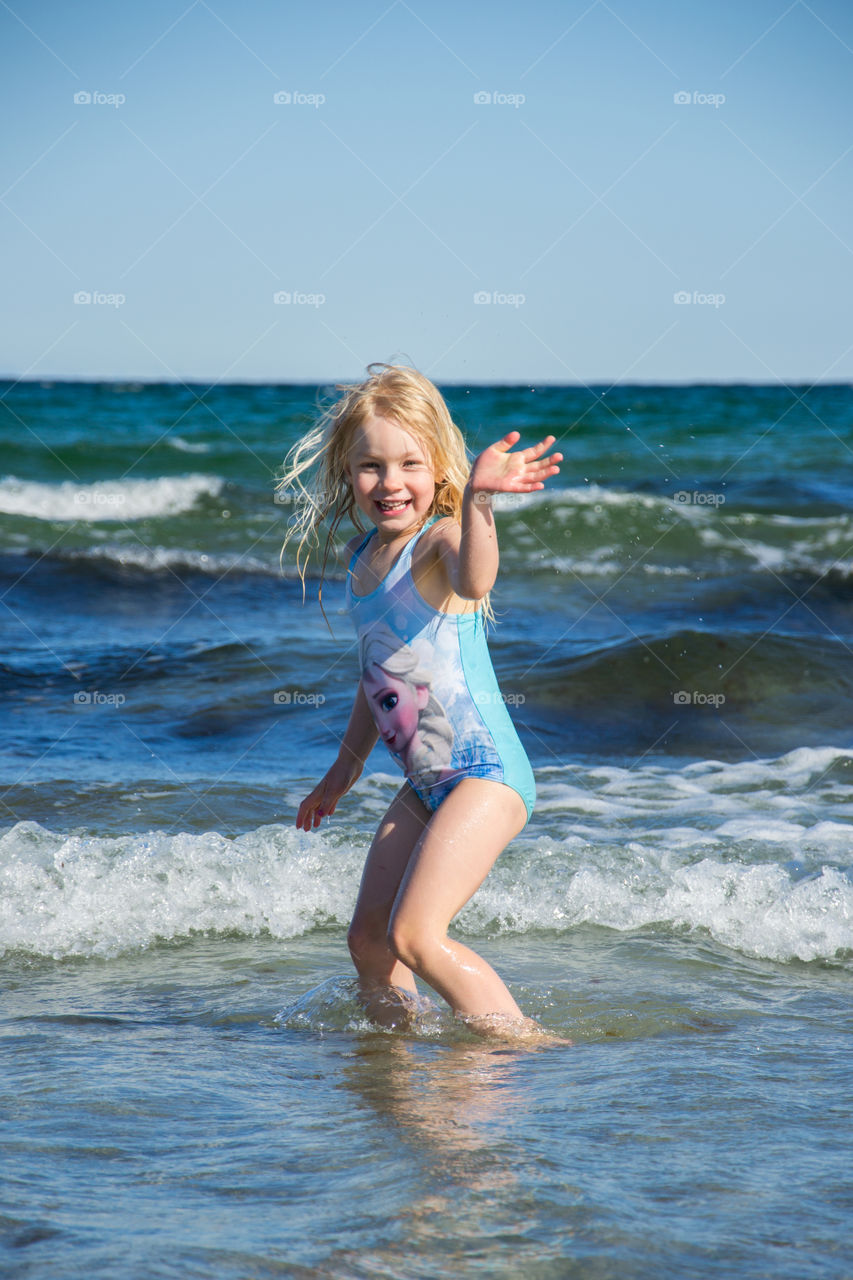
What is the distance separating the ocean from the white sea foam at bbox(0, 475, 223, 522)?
472 cm

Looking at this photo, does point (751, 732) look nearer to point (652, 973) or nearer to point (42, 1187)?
point (652, 973)

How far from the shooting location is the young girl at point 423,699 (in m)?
2.93

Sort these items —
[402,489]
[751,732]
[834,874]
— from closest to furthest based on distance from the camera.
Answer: [402,489] < [834,874] < [751,732]

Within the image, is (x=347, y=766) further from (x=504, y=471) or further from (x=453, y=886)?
(x=504, y=471)

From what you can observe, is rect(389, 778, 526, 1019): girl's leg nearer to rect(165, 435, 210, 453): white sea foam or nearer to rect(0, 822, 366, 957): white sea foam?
rect(0, 822, 366, 957): white sea foam

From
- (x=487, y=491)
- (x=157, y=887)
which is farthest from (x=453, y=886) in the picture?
(x=157, y=887)

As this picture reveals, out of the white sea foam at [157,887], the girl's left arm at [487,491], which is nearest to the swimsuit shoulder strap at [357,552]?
the girl's left arm at [487,491]

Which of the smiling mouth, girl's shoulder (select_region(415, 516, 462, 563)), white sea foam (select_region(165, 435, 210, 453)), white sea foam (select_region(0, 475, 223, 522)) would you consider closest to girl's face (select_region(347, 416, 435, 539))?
the smiling mouth

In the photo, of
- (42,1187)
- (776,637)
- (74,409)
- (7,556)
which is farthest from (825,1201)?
(74,409)

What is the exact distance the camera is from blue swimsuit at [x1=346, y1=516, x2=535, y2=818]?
120 inches

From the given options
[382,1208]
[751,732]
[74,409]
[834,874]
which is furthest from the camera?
[74,409]

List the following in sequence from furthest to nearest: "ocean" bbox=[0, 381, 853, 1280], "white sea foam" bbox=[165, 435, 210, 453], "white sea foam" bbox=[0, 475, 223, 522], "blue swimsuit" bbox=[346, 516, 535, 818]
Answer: "white sea foam" bbox=[165, 435, 210, 453]
"white sea foam" bbox=[0, 475, 223, 522]
"blue swimsuit" bbox=[346, 516, 535, 818]
"ocean" bbox=[0, 381, 853, 1280]

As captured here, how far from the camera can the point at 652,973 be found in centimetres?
371

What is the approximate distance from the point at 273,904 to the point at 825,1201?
8.18ft
